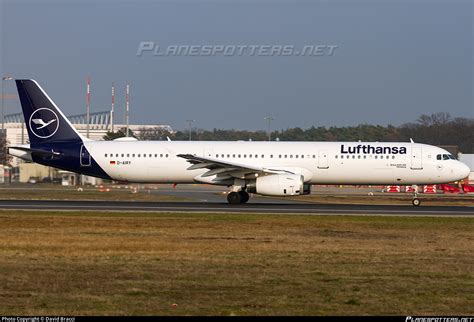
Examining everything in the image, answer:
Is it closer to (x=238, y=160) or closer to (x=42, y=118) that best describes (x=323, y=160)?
(x=238, y=160)

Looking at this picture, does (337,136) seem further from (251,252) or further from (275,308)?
(275,308)

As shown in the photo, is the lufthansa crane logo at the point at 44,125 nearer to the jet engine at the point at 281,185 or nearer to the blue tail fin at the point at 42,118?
the blue tail fin at the point at 42,118

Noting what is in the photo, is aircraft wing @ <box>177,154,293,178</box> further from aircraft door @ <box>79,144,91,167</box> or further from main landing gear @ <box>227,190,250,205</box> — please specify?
aircraft door @ <box>79,144,91,167</box>

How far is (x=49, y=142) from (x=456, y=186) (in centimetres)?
4088

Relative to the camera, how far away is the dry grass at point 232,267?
14383mm

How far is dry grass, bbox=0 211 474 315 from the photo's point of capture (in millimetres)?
14383

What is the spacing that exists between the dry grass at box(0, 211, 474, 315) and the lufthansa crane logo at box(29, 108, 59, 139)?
1456 cm

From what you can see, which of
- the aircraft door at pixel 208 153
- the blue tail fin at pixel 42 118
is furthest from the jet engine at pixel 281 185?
the blue tail fin at pixel 42 118

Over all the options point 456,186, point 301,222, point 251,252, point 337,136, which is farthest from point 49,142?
point 337,136

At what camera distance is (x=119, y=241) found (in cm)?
2402

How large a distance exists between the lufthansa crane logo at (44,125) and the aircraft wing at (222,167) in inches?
308

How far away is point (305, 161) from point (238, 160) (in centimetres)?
349

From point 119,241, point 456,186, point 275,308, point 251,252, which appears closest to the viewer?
point 275,308

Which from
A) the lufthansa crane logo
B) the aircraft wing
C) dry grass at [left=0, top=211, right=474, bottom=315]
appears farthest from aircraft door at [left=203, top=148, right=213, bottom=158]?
dry grass at [left=0, top=211, right=474, bottom=315]
